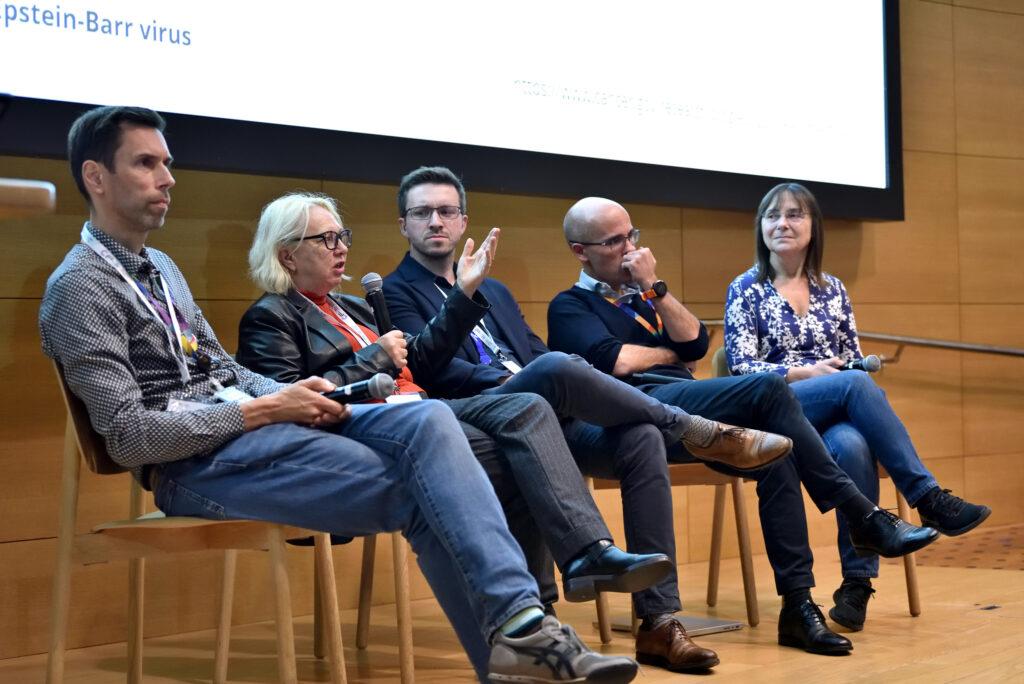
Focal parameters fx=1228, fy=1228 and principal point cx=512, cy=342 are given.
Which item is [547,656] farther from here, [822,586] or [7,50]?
[822,586]

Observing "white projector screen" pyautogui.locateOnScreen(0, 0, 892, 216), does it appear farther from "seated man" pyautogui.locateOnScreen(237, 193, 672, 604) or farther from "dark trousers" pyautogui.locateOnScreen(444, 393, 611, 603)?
"dark trousers" pyautogui.locateOnScreen(444, 393, 611, 603)

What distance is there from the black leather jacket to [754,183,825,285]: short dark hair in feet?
4.09

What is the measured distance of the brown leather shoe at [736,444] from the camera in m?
2.84

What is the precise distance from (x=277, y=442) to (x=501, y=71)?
2.03 metres

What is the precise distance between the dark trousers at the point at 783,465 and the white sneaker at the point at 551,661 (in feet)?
4.04

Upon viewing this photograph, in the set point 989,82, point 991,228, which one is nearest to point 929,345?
point 991,228

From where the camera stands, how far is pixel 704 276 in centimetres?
474

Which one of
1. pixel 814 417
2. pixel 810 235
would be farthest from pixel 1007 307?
pixel 814 417

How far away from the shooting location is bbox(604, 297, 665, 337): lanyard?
3586 millimetres

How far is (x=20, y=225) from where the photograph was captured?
317cm

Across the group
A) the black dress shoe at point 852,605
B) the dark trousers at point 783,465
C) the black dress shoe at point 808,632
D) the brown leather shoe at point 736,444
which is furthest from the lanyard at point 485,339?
the black dress shoe at point 852,605

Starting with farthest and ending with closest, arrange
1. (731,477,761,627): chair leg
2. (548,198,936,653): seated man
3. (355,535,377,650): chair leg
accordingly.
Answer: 1. (731,477,761,627): chair leg
2. (355,535,377,650): chair leg
3. (548,198,936,653): seated man

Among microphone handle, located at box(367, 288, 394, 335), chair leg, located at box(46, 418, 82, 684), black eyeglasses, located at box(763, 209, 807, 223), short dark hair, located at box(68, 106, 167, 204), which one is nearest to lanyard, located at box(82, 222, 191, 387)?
short dark hair, located at box(68, 106, 167, 204)

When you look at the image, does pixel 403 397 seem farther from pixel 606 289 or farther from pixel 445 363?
pixel 606 289
